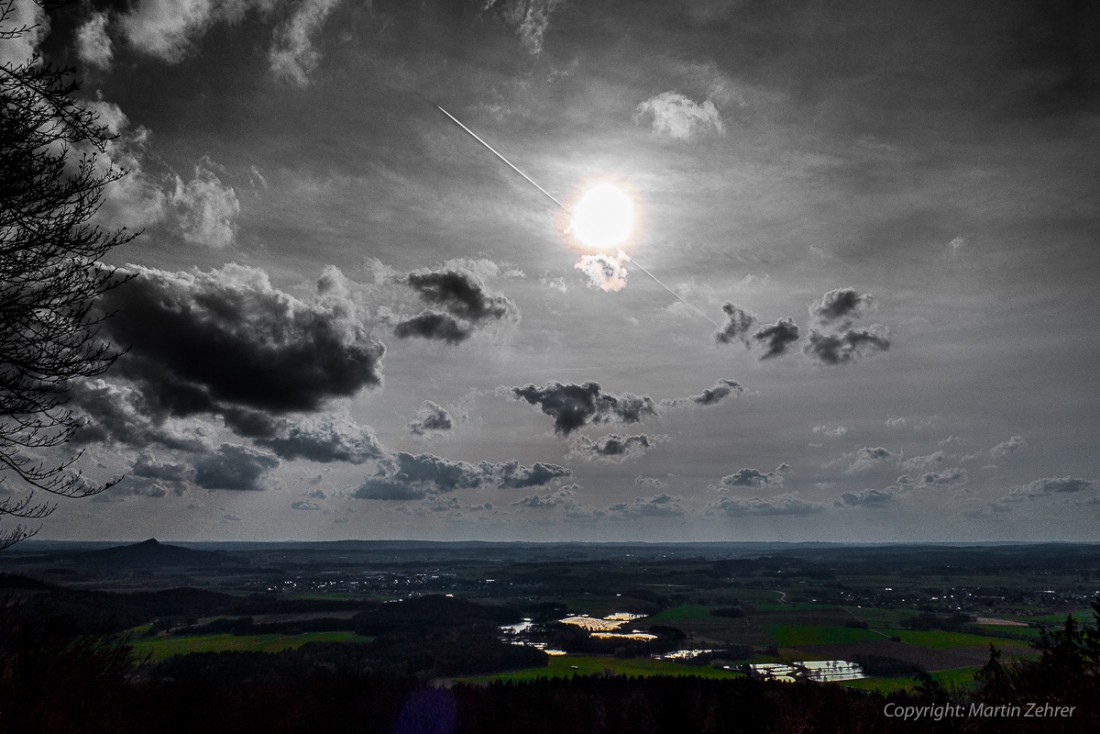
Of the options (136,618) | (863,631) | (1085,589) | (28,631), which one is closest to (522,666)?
(863,631)

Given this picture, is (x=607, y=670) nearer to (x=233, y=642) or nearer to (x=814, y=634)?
(x=814, y=634)

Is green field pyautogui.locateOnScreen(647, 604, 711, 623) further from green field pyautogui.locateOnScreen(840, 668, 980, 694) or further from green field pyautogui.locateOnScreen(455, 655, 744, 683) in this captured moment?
green field pyautogui.locateOnScreen(840, 668, 980, 694)

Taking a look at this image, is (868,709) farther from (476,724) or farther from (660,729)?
(476,724)

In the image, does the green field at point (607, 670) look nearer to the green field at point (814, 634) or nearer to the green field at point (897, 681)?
the green field at point (897, 681)

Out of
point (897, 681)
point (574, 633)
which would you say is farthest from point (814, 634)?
point (574, 633)

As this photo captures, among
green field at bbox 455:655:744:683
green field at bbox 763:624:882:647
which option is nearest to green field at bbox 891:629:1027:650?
green field at bbox 763:624:882:647

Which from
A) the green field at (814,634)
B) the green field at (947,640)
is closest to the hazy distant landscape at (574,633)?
the green field at (947,640)
